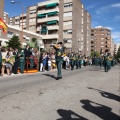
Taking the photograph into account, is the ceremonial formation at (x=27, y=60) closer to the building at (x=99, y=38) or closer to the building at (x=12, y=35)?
the building at (x=12, y=35)

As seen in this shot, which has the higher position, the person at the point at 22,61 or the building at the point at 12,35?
the building at the point at 12,35

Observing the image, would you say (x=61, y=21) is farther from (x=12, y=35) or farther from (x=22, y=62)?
(x=22, y=62)

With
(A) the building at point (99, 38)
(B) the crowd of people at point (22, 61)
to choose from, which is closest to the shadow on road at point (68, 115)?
(B) the crowd of people at point (22, 61)

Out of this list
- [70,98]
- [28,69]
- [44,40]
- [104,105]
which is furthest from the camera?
[44,40]

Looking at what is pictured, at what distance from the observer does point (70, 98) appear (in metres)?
6.50

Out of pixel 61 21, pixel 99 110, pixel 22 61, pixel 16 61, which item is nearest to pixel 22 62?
pixel 22 61

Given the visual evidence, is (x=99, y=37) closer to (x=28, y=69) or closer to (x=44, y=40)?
(x=44, y=40)

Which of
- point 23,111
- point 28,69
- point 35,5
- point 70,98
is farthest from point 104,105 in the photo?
point 35,5

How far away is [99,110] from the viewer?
5.33 m

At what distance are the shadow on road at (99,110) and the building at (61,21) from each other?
53.8 metres

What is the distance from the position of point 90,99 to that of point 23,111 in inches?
94.3

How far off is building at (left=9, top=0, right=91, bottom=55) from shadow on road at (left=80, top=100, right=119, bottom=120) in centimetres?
5379

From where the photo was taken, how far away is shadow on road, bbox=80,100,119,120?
4791 mm

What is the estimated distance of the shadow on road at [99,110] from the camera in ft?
15.7
